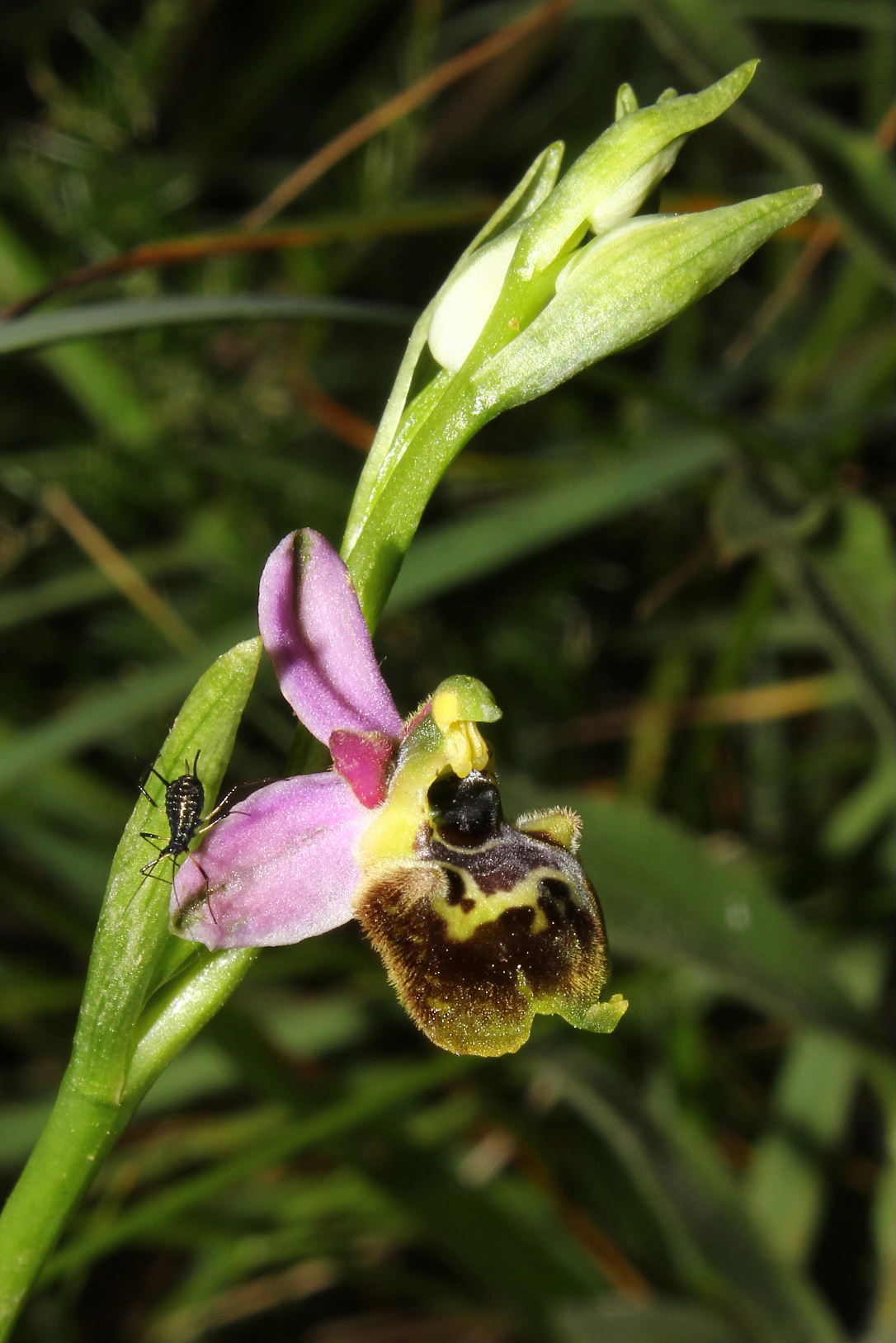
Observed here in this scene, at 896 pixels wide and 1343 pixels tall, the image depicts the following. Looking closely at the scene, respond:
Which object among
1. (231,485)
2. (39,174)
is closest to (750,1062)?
(231,485)

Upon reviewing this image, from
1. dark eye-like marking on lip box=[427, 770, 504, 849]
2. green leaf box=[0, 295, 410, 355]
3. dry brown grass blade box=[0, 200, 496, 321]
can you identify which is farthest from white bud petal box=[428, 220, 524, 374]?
dry brown grass blade box=[0, 200, 496, 321]

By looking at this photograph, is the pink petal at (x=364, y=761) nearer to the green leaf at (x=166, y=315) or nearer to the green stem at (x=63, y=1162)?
the green stem at (x=63, y=1162)

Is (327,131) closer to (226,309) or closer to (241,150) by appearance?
(241,150)

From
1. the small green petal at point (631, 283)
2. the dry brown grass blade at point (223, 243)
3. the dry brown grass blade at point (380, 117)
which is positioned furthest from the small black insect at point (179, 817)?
the dry brown grass blade at point (380, 117)

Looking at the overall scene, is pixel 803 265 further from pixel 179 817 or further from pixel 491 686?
pixel 179 817

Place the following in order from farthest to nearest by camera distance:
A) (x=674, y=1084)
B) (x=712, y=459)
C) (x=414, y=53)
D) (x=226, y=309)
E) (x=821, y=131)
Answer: (x=414, y=53)
(x=674, y=1084)
(x=712, y=459)
(x=821, y=131)
(x=226, y=309)

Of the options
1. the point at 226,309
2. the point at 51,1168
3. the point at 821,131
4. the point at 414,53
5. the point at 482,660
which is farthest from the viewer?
the point at 414,53
